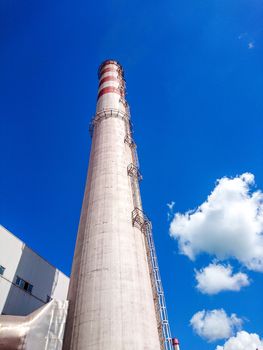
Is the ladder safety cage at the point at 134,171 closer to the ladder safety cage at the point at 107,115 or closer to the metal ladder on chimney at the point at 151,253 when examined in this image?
the metal ladder on chimney at the point at 151,253


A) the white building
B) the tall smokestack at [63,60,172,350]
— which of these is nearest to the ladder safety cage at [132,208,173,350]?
the tall smokestack at [63,60,172,350]

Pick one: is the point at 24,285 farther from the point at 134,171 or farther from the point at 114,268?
the point at 134,171

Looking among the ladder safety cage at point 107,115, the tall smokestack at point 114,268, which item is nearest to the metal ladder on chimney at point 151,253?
the tall smokestack at point 114,268

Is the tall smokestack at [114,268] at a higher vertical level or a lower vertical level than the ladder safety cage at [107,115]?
lower

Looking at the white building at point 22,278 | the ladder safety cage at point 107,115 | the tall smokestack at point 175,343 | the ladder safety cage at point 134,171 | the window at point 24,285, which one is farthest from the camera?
the ladder safety cage at point 107,115

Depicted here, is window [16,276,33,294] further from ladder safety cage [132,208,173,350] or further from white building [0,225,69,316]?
ladder safety cage [132,208,173,350]

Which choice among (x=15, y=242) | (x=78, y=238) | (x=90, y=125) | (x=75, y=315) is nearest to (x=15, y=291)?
(x=15, y=242)

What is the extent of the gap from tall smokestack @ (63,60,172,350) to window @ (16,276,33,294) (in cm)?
515

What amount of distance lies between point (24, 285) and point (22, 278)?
1.50 ft

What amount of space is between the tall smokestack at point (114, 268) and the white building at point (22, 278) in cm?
490

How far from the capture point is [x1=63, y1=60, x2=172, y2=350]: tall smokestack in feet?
35.1

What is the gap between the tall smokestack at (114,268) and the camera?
10.7 meters

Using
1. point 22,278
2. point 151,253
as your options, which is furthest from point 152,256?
point 22,278

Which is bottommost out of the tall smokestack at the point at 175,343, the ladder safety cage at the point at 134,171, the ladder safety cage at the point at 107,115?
the tall smokestack at the point at 175,343
